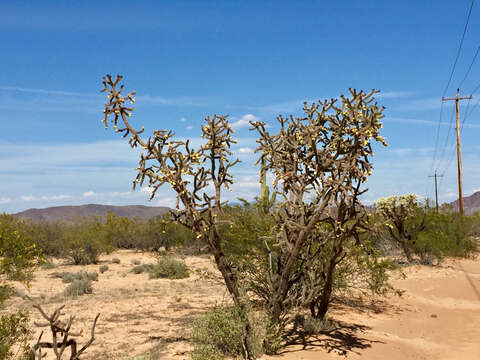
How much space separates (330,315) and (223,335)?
4.92 m

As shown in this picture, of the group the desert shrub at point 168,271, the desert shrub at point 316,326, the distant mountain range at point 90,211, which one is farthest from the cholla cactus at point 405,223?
the distant mountain range at point 90,211

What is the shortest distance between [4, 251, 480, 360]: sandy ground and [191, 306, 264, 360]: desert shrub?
43 centimetres

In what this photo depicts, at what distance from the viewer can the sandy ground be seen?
9.18 meters

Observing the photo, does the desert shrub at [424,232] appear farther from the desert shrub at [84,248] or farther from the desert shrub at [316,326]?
the desert shrub at [84,248]

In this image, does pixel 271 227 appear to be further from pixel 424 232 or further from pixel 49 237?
pixel 49 237

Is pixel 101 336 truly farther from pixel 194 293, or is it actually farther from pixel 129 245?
pixel 129 245

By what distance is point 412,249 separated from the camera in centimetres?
2300

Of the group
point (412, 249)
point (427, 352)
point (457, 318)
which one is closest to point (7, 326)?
point (427, 352)

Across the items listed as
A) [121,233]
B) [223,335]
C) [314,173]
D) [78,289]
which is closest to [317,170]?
[314,173]

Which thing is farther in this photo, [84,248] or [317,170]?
[84,248]

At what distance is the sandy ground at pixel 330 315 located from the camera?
30.1ft

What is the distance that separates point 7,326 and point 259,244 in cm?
600

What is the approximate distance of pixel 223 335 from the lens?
830 centimetres

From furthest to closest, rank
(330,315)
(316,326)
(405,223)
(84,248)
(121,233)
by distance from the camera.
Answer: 1. (121,233)
2. (84,248)
3. (405,223)
4. (330,315)
5. (316,326)
